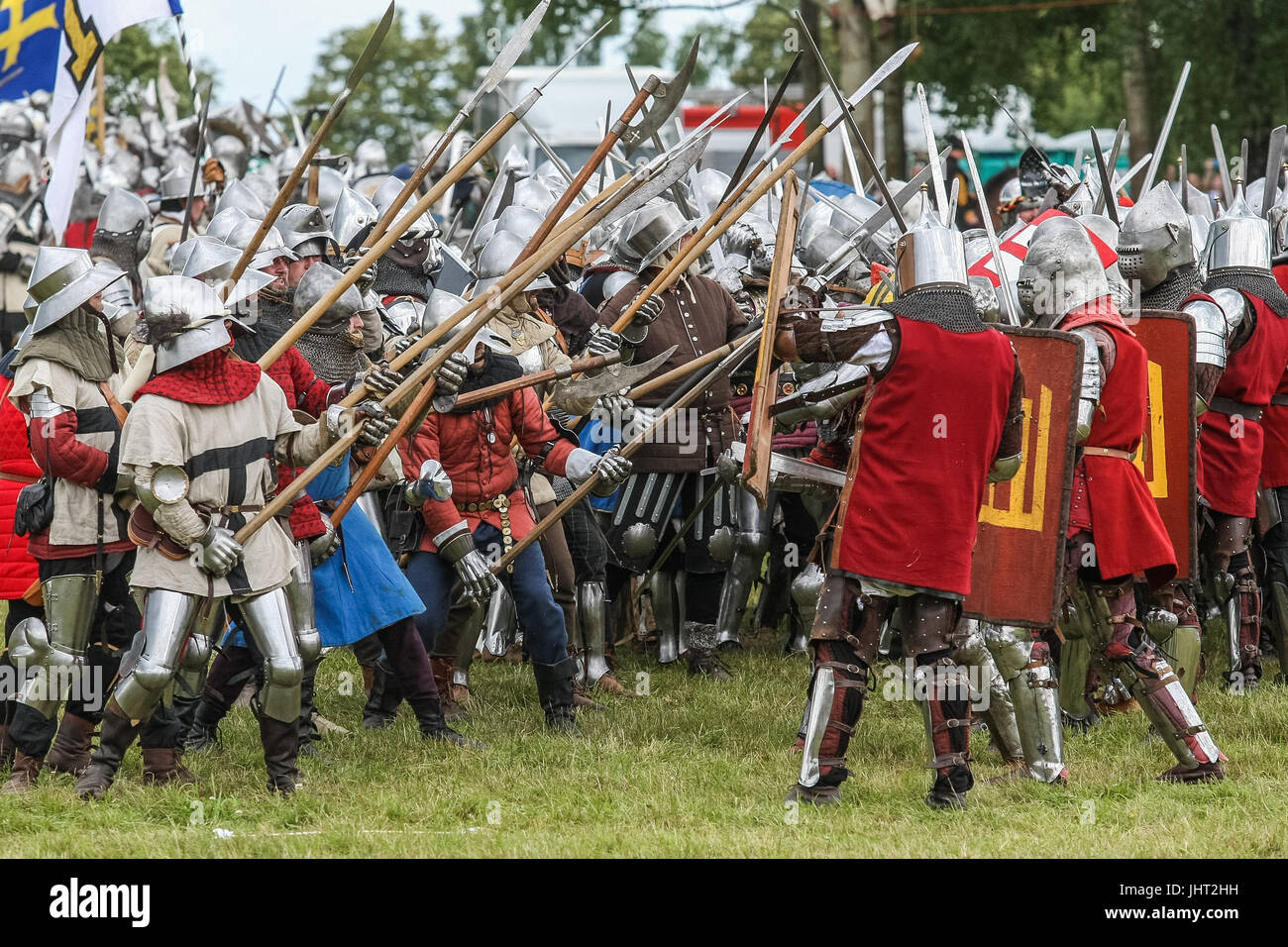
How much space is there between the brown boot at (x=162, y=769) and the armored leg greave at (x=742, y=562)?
2.74 meters

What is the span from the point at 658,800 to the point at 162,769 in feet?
5.19

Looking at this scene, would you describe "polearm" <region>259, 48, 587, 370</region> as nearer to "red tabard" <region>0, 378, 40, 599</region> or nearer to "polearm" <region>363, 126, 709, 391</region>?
"polearm" <region>363, 126, 709, 391</region>

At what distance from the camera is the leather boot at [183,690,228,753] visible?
A: 6039 millimetres

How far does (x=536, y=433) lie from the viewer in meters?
6.41

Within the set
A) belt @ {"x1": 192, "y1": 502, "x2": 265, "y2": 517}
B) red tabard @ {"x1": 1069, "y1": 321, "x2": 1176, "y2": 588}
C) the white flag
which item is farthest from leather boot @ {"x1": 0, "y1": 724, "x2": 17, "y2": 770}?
the white flag

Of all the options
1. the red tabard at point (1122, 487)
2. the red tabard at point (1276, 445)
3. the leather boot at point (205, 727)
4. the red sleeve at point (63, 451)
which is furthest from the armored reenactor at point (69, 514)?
the red tabard at point (1276, 445)

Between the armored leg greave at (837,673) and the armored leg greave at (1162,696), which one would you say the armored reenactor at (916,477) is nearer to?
the armored leg greave at (837,673)

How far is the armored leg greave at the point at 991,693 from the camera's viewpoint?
5.36 meters

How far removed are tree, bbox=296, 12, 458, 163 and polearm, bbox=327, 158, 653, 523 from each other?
1092 inches

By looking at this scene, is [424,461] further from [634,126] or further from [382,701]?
[634,126]

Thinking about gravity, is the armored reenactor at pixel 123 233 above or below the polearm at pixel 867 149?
below

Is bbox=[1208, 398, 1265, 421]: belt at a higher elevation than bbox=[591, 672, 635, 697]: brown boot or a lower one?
higher

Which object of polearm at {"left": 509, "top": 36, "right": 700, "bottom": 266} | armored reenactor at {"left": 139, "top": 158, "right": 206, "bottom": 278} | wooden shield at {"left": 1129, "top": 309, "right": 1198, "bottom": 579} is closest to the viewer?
polearm at {"left": 509, "top": 36, "right": 700, "bottom": 266}
